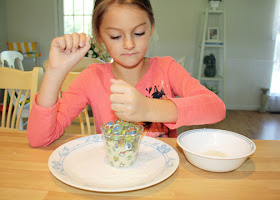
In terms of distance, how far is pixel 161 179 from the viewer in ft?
1.92

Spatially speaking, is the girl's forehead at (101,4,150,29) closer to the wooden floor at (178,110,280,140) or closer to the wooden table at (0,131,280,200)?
the wooden table at (0,131,280,200)

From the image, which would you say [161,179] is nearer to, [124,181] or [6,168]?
[124,181]

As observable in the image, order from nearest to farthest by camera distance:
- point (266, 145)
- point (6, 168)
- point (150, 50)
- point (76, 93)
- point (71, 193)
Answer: point (71, 193) → point (6, 168) → point (266, 145) → point (76, 93) → point (150, 50)

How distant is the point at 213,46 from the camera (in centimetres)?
388

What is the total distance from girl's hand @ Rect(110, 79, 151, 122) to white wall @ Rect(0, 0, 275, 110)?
364 centimetres

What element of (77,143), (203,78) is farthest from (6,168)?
(203,78)

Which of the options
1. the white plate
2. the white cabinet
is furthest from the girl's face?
the white cabinet

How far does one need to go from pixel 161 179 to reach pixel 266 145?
1.64 feet

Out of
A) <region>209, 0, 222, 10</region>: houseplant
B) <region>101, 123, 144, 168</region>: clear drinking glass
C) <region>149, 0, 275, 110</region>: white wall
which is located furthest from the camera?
<region>149, 0, 275, 110</region>: white wall

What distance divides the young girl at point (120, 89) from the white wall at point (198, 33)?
3.13 m

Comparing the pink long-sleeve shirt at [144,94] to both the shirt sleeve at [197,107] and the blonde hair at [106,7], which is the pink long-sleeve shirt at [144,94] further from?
the blonde hair at [106,7]

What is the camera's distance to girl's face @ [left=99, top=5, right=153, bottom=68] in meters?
0.88

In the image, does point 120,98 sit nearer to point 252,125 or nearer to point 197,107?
point 197,107

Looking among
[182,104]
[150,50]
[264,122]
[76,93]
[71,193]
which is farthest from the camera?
[150,50]
